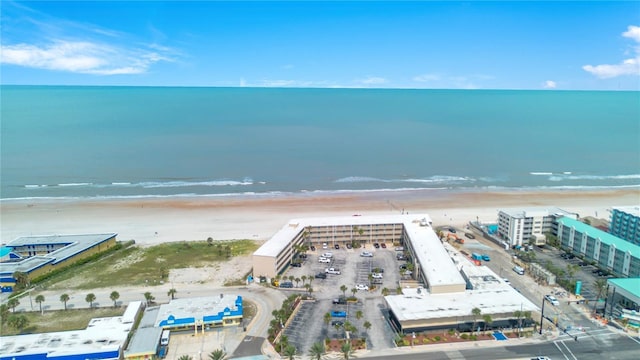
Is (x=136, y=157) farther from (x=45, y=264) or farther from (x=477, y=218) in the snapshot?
(x=477, y=218)

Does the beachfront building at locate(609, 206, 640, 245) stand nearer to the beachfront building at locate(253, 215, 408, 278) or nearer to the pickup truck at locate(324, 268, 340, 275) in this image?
the beachfront building at locate(253, 215, 408, 278)

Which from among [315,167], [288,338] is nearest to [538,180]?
[315,167]

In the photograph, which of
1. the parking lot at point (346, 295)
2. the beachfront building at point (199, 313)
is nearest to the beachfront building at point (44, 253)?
the beachfront building at point (199, 313)

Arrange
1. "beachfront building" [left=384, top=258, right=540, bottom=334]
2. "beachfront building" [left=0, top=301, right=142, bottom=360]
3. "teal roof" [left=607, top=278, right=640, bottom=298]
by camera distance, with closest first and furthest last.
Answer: "beachfront building" [left=0, top=301, right=142, bottom=360]
"beachfront building" [left=384, top=258, right=540, bottom=334]
"teal roof" [left=607, top=278, right=640, bottom=298]

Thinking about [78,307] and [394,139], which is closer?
[78,307]

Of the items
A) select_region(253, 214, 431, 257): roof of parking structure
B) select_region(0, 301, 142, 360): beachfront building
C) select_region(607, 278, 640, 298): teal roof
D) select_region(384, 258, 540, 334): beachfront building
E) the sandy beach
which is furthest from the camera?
the sandy beach

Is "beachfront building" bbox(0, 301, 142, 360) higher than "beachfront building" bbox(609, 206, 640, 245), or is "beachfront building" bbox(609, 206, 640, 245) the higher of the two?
"beachfront building" bbox(609, 206, 640, 245)

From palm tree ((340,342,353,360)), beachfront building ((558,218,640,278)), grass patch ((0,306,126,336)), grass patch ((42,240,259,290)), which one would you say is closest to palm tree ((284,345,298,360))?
palm tree ((340,342,353,360))
